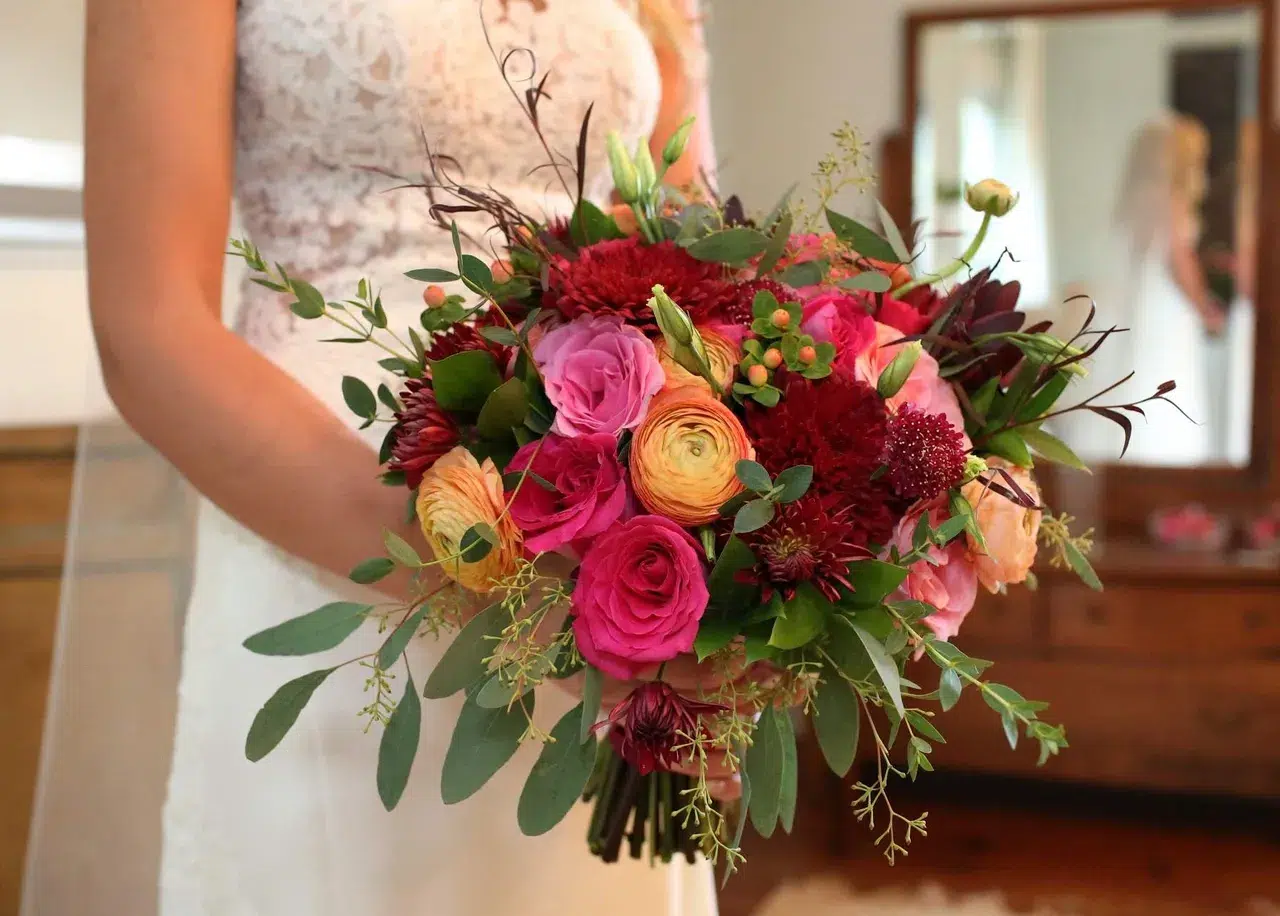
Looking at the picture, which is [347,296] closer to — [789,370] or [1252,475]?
[789,370]

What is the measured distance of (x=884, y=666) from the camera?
0.49m

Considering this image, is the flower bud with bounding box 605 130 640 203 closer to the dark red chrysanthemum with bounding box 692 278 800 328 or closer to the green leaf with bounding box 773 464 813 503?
the dark red chrysanthemum with bounding box 692 278 800 328

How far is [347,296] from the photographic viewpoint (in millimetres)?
800

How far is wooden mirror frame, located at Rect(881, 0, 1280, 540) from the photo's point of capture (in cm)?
253

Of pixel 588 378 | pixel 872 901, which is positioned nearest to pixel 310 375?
pixel 588 378

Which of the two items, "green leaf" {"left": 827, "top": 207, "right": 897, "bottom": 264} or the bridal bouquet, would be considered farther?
"green leaf" {"left": 827, "top": 207, "right": 897, "bottom": 264}

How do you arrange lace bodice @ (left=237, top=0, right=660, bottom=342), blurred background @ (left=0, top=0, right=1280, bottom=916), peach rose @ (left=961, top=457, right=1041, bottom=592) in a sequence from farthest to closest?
1. blurred background @ (left=0, top=0, right=1280, bottom=916)
2. lace bodice @ (left=237, top=0, right=660, bottom=342)
3. peach rose @ (left=961, top=457, right=1041, bottom=592)

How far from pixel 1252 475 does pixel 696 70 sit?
2.19 metres

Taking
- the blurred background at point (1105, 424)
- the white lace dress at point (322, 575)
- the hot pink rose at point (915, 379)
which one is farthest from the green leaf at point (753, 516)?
the blurred background at point (1105, 424)

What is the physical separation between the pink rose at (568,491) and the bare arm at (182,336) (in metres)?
0.15

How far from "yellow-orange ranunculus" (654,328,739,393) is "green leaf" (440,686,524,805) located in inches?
6.9

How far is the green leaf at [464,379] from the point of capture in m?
0.54

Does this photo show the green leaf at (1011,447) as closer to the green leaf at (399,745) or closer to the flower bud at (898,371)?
the flower bud at (898,371)

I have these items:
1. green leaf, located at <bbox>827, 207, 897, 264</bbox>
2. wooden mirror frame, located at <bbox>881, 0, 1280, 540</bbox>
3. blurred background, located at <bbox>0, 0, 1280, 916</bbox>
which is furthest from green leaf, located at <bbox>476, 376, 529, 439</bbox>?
wooden mirror frame, located at <bbox>881, 0, 1280, 540</bbox>
